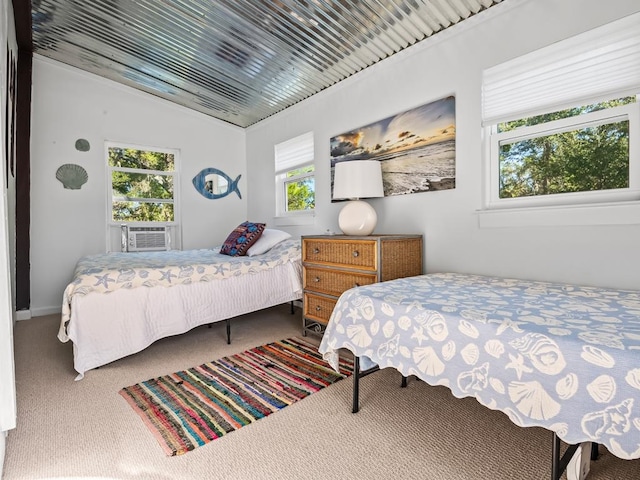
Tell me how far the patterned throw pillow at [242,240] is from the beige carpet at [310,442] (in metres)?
1.37

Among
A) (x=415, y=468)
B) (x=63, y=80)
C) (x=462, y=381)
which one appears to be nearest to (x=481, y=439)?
(x=415, y=468)

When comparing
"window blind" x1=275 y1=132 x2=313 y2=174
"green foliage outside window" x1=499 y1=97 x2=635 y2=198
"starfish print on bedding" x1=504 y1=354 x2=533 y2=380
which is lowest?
"starfish print on bedding" x1=504 y1=354 x2=533 y2=380

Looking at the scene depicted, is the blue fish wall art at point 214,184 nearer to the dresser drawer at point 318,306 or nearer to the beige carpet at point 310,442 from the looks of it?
the dresser drawer at point 318,306

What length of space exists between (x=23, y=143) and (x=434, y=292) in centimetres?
383

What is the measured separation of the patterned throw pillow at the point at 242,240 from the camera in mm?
3137

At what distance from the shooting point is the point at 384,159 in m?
2.83

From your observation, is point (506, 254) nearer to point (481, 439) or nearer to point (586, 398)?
point (481, 439)

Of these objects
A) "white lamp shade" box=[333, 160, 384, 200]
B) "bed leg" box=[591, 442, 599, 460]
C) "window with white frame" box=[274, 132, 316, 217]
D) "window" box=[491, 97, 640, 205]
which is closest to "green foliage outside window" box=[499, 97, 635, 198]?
"window" box=[491, 97, 640, 205]

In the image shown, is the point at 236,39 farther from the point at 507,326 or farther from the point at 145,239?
the point at 507,326

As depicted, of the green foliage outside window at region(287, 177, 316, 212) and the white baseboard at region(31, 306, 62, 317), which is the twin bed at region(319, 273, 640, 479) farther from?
the white baseboard at region(31, 306, 62, 317)

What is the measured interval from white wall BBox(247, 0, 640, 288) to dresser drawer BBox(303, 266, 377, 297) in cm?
58

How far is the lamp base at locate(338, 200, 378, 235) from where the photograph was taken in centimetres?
256

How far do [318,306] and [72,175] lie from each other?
3047mm

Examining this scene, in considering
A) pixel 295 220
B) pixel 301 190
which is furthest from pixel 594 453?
pixel 301 190
